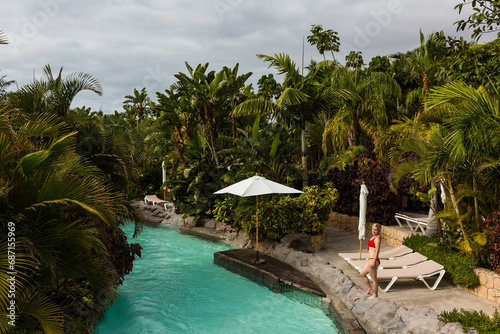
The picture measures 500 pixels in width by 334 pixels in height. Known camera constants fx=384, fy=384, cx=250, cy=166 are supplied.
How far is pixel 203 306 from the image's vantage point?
8.96 metres

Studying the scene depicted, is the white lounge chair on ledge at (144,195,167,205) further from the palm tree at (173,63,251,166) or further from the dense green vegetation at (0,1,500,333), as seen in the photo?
the palm tree at (173,63,251,166)

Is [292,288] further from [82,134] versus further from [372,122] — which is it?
[372,122]

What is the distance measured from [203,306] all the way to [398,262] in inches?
182

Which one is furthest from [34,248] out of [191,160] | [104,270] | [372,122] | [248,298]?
[372,122]

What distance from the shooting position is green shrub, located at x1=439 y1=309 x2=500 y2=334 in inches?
227

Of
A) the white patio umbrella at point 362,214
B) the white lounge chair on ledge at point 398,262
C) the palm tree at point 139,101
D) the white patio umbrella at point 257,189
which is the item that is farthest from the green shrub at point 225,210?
the palm tree at point 139,101

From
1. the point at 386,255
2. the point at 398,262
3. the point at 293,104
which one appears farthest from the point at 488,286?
the point at 293,104

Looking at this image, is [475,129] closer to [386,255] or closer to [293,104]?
[386,255]

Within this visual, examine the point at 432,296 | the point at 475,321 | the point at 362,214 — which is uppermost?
the point at 362,214

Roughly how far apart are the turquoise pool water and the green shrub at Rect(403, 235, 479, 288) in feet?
9.55

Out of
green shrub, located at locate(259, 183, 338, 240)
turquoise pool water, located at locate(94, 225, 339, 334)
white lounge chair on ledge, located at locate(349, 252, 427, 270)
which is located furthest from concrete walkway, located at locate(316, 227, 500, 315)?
green shrub, located at locate(259, 183, 338, 240)

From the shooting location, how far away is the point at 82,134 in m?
9.39

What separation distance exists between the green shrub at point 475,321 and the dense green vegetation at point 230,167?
5.80 feet

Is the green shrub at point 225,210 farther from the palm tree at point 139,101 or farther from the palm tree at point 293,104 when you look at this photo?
the palm tree at point 139,101
